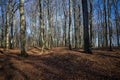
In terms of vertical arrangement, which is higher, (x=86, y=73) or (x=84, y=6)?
(x=84, y=6)

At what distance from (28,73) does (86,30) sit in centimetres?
714

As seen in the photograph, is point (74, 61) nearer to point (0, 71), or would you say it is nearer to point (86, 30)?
point (86, 30)

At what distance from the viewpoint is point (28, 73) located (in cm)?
889

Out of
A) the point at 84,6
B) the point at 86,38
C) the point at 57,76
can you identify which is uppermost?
the point at 84,6

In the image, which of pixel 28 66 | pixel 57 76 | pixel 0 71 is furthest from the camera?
pixel 28 66

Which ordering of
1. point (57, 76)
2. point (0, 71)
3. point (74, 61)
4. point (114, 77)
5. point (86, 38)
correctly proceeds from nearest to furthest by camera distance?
1. point (114, 77)
2. point (57, 76)
3. point (0, 71)
4. point (74, 61)
5. point (86, 38)

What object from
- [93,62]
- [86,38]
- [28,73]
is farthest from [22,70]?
[86,38]

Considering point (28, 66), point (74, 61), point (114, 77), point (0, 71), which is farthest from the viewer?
point (74, 61)

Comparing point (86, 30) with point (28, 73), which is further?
point (86, 30)

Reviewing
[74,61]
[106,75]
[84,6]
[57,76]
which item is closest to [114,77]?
[106,75]

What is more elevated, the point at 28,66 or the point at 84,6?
the point at 84,6

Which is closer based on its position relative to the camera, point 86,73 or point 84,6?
point 86,73

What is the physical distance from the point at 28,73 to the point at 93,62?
437 centimetres

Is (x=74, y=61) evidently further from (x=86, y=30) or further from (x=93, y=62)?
(x=86, y=30)
